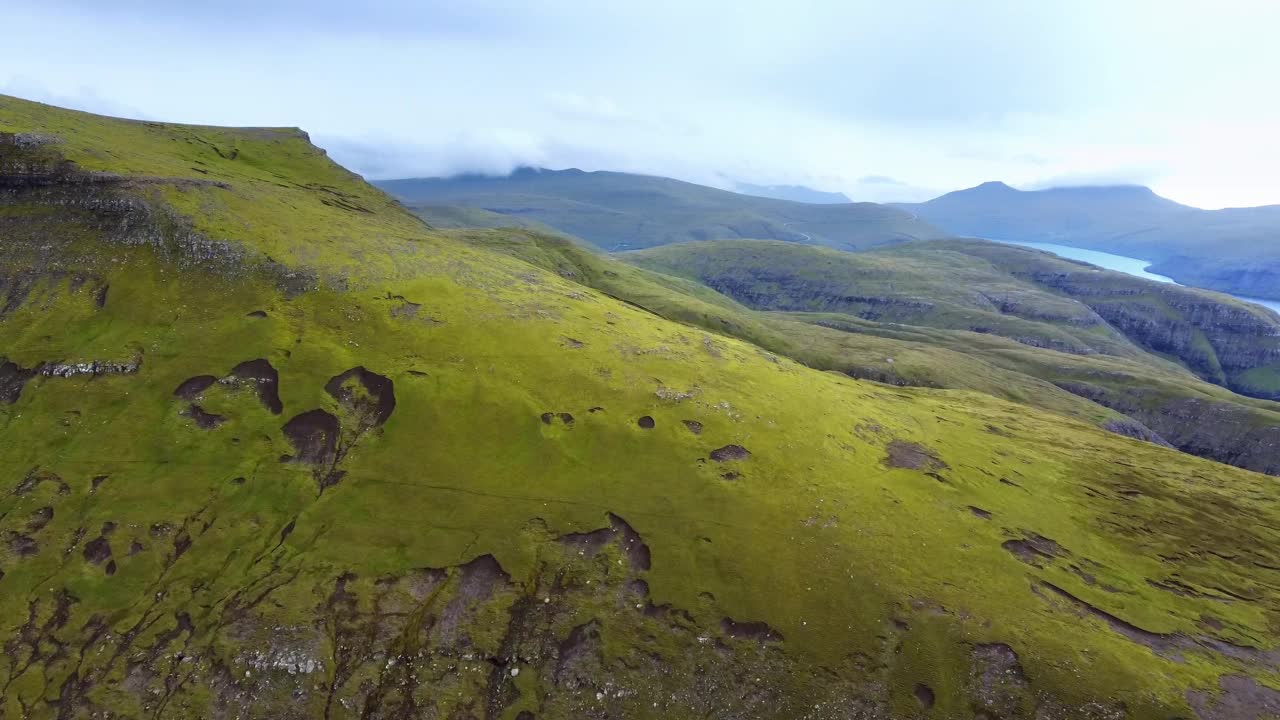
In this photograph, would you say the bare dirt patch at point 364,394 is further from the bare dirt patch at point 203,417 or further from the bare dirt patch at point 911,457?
the bare dirt patch at point 911,457

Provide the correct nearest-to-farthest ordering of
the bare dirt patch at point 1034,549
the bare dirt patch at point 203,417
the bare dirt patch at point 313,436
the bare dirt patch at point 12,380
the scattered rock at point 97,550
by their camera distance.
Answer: the scattered rock at point 97,550 < the bare dirt patch at point 1034,549 < the bare dirt patch at point 313,436 < the bare dirt patch at point 12,380 < the bare dirt patch at point 203,417

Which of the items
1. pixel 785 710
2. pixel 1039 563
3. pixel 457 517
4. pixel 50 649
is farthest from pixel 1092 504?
pixel 50 649

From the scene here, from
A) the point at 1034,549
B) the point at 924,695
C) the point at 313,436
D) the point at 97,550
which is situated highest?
the point at 313,436

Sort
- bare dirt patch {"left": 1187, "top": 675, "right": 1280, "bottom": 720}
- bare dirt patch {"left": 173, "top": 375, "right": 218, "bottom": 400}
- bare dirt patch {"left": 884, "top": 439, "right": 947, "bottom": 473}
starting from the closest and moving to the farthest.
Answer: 1. bare dirt patch {"left": 1187, "top": 675, "right": 1280, "bottom": 720}
2. bare dirt patch {"left": 173, "top": 375, "right": 218, "bottom": 400}
3. bare dirt patch {"left": 884, "top": 439, "right": 947, "bottom": 473}

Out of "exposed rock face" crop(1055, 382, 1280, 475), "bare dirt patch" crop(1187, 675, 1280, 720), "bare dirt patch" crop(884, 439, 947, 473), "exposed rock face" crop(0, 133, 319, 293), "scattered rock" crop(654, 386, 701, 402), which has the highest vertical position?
"exposed rock face" crop(0, 133, 319, 293)

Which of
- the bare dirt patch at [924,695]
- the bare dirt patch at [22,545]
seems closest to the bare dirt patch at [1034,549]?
the bare dirt patch at [924,695]

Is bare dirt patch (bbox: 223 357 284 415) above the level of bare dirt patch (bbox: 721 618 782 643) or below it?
above

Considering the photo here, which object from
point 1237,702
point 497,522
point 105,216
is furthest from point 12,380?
point 1237,702

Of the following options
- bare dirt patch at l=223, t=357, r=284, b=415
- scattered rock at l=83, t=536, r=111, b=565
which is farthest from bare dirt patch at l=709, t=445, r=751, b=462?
scattered rock at l=83, t=536, r=111, b=565

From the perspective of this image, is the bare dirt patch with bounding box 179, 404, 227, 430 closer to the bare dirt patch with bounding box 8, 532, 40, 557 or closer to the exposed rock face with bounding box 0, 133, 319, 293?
the bare dirt patch with bounding box 8, 532, 40, 557

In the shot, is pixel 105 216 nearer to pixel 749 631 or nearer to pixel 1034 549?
pixel 749 631
